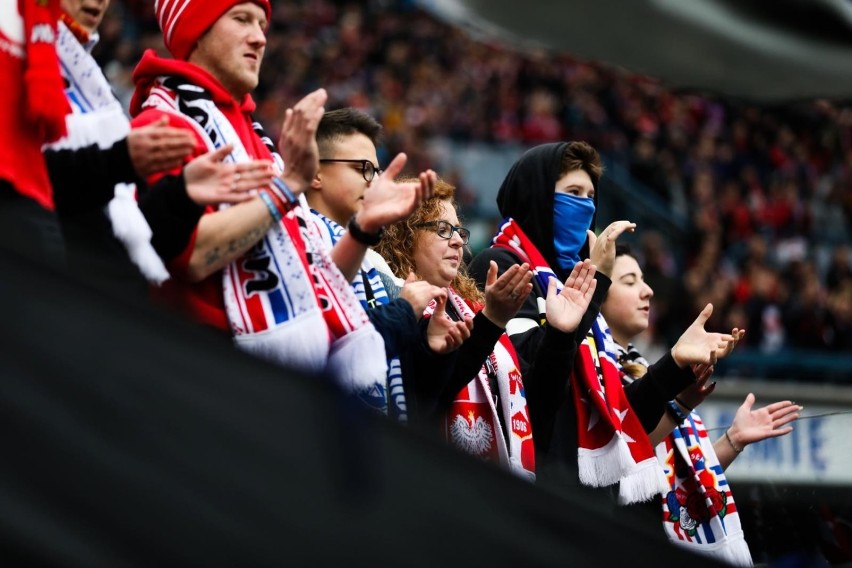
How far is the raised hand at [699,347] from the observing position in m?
4.70

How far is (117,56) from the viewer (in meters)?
11.7

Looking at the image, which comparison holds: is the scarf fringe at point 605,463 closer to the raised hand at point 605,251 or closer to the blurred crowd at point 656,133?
the raised hand at point 605,251

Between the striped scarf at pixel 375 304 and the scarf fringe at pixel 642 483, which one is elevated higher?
the striped scarf at pixel 375 304

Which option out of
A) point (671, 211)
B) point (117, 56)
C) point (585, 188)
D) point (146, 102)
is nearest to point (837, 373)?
point (671, 211)

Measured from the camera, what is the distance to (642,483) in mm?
4414

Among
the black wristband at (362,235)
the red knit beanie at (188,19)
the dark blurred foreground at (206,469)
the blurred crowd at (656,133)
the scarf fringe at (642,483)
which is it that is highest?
the dark blurred foreground at (206,469)

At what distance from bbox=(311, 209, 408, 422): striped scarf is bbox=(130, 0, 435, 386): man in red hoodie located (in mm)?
212

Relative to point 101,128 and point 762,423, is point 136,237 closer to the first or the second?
point 101,128

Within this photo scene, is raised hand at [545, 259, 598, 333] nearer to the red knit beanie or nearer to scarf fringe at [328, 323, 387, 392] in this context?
scarf fringe at [328, 323, 387, 392]

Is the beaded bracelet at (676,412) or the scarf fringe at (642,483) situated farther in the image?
the beaded bracelet at (676,412)

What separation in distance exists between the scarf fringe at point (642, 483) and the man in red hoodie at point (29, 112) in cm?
235

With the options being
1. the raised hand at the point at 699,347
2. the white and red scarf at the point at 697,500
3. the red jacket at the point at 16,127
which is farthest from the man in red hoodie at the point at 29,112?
the white and red scarf at the point at 697,500

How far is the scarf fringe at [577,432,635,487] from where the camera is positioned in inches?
171

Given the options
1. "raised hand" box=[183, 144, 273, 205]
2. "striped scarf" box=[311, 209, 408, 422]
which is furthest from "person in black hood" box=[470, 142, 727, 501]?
"raised hand" box=[183, 144, 273, 205]
